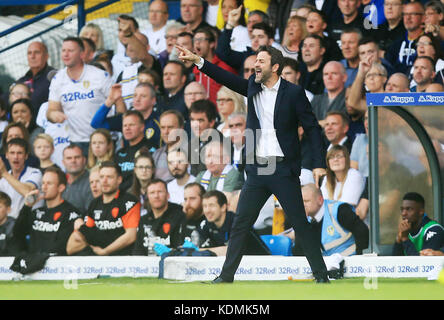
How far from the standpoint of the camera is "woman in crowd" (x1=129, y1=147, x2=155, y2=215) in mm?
10516

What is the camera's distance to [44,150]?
447 inches

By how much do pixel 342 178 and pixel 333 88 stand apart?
123 cm

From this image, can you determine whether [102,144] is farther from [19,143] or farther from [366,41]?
[366,41]

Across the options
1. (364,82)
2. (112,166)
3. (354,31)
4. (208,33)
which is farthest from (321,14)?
(112,166)

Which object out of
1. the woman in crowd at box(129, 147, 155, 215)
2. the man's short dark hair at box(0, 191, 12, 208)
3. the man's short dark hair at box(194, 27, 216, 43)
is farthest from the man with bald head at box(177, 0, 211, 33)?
the man's short dark hair at box(0, 191, 12, 208)

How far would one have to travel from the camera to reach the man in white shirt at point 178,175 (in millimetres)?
10305

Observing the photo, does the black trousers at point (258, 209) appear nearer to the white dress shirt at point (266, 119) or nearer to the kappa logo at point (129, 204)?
the white dress shirt at point (266, 119)

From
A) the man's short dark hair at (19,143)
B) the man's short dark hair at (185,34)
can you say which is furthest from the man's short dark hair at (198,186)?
the man's short dark hair at (19,143)

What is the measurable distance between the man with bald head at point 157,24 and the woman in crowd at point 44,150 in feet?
6.60

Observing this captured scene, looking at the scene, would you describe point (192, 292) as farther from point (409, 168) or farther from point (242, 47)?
point (242, 47)

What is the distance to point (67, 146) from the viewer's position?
11.2 m

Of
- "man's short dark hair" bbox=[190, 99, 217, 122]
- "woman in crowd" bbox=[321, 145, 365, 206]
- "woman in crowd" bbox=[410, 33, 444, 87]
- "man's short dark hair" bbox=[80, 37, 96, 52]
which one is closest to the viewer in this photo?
"woman in crowd" bbox=[321, 145, 365, 206]

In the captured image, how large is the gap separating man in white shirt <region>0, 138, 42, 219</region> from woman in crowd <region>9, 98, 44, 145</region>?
0.36 m

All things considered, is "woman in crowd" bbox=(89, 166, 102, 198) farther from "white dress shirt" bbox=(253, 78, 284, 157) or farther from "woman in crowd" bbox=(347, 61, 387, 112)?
"white dress shirt" bbox=(253, 78, 284, 157)
